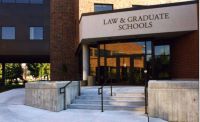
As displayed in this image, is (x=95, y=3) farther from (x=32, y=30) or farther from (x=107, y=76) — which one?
(x=32, y=30)

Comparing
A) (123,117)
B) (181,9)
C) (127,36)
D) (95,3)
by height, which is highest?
(95,3)

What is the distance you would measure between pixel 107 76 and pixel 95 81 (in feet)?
4.15

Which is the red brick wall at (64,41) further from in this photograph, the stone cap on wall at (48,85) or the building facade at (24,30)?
the stone cap on wall at (48,85)

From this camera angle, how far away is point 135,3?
3212 cm

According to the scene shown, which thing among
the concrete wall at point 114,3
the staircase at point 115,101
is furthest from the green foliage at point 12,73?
the staircase at point 115,101

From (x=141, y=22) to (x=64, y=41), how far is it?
11729mm

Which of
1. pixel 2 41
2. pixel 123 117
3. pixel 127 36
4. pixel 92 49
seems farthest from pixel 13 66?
pixel 123 117

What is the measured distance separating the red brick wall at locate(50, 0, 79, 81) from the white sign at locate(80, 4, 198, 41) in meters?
7.67

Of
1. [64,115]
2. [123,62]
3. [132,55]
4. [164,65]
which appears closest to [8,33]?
[123,62]

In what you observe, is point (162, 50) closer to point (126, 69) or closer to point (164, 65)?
point (164, 65)

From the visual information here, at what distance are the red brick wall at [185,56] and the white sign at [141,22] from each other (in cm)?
118

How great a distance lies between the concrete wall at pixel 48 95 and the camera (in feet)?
51.3

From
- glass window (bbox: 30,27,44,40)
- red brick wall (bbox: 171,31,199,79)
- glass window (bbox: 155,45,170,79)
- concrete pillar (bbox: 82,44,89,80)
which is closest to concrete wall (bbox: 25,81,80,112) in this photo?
red brick wall (bbox: 171,31,199,79)

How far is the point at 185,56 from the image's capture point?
23500 millimetres
